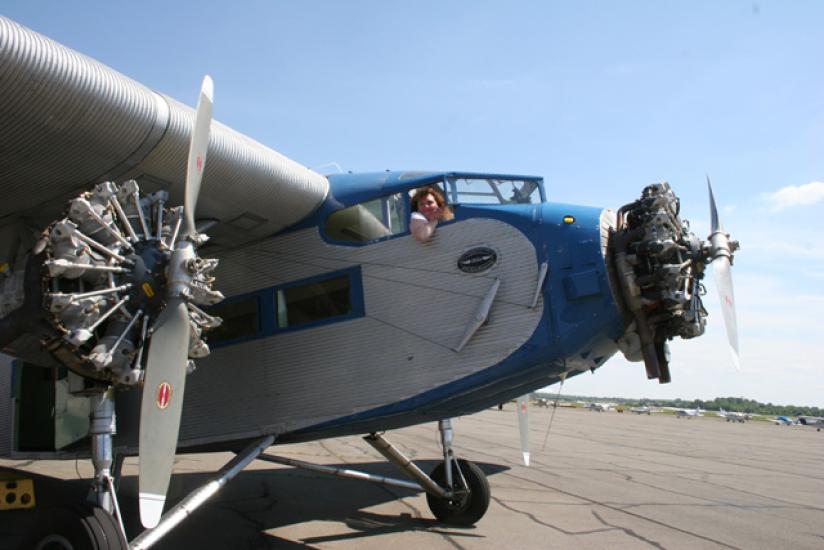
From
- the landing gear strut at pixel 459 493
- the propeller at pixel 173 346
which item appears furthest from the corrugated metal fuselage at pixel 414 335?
the propeller at pixel 173 346

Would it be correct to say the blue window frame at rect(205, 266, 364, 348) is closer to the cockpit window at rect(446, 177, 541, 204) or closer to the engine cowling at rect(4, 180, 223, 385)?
the cockpit window at rect(446, 177, 541, 204)

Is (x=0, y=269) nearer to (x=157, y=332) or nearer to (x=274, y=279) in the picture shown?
(x=157, y=332)

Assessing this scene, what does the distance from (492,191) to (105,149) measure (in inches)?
157

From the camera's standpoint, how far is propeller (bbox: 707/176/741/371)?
6.66 metres

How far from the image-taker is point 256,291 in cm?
782

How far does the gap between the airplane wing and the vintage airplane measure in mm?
21

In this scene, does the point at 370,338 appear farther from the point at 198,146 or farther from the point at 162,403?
the point at 198,146

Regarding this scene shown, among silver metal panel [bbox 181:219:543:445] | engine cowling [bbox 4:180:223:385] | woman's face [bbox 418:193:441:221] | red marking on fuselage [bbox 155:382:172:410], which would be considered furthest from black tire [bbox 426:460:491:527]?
red marking on fuselage [bbox 155:382:172:410]

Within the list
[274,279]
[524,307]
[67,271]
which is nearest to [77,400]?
[274,279]

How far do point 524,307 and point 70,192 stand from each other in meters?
4.74

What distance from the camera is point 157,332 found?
5.50 metres

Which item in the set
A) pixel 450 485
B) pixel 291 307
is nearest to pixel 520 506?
pixel 450 485

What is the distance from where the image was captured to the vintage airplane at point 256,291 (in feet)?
17.5

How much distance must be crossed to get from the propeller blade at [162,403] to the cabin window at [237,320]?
2.16m
